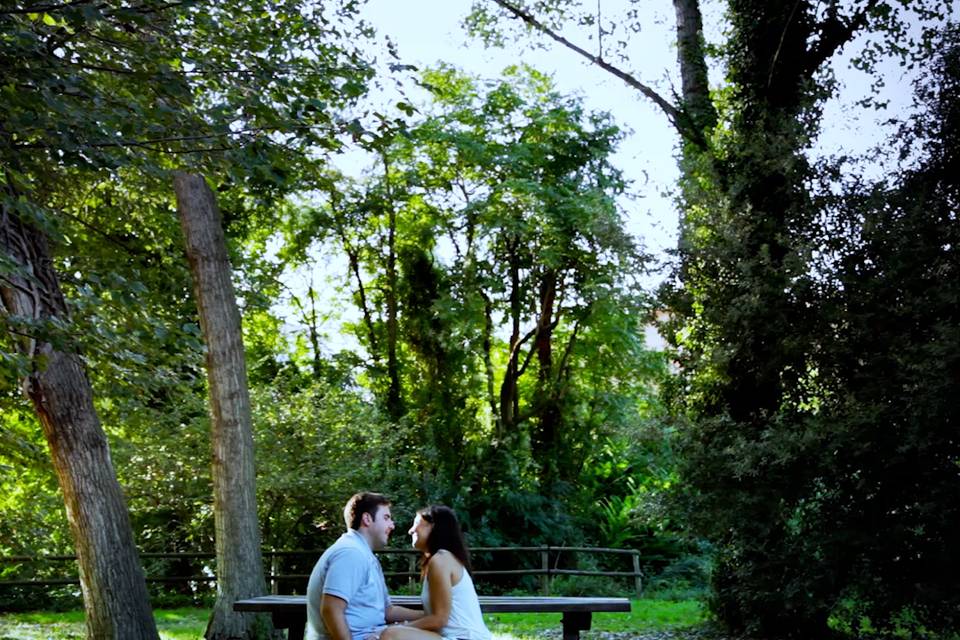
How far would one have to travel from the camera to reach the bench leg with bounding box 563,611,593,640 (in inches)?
377

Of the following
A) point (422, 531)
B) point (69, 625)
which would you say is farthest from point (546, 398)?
point (422, 531)

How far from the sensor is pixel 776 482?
517 inches

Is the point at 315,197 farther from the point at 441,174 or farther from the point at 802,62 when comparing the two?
the point at 802,62

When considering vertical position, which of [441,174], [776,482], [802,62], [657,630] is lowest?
[657,630]

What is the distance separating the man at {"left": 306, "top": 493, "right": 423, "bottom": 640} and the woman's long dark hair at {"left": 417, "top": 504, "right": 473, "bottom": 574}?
28 cm

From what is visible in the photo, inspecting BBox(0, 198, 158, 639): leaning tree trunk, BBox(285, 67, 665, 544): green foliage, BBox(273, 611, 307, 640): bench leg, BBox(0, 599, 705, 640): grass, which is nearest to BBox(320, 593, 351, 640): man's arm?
BBox(273, 611, 307, 640): bench leg

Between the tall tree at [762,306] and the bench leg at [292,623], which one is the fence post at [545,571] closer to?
the tall tree at [762,306]

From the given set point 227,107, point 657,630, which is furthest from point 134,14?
point 657,630

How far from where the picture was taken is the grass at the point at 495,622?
15.7 meters

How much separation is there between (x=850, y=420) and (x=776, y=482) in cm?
136

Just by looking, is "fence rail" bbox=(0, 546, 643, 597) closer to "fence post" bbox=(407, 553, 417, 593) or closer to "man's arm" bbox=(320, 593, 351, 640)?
"fence post" bbox=(407, 553, 417, 593)

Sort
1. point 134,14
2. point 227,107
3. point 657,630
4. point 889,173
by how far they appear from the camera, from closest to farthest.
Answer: point 134,14
point 227,107
point 889,173
point 657,630

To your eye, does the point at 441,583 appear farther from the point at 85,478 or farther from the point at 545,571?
the point at 545,571

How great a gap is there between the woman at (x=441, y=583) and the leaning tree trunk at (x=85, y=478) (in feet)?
16.7
